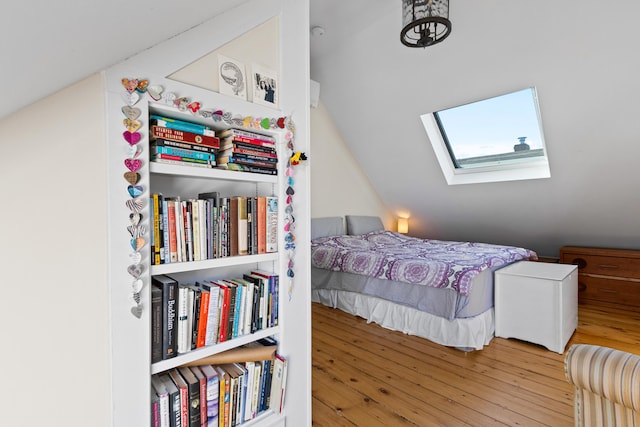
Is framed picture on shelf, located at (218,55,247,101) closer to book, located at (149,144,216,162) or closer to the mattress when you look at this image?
book, located at (149,144,216,162)

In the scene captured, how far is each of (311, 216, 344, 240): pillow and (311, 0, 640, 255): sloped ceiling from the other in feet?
3.12

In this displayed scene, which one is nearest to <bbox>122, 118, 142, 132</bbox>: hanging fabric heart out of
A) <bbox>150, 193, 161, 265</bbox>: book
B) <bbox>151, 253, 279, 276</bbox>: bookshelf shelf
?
<bbox>150, 193, 161, 265</bbox>: book

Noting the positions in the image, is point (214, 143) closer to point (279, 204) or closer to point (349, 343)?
point (279, 204)

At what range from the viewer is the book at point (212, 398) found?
3.72 feet

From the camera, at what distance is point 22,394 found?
919 millimetres

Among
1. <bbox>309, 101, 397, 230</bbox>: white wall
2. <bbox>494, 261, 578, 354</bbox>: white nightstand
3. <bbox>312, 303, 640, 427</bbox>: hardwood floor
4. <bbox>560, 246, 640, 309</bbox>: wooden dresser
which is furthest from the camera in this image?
<bbox>309, 101, 397, 230</bbox>: white wall

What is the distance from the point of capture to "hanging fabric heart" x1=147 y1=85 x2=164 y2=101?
0.97 m

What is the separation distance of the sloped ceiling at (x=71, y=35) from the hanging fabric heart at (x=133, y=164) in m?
0.24

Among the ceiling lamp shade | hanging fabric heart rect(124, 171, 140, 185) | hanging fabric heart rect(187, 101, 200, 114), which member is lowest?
hanging fabric heart rect(124, 171, 140, 185)

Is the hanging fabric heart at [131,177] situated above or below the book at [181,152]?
below

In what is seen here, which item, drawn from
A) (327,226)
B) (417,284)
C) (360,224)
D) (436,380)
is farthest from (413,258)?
(360,224)

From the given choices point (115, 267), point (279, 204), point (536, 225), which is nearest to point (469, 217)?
point (536, 225)

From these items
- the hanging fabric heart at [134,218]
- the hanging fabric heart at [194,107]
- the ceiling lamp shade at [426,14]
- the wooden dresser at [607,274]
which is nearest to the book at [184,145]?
the hanging fabric heart at [194,107]

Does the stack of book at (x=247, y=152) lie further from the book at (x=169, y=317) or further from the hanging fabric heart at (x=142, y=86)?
the book at (x=169, y=317)
